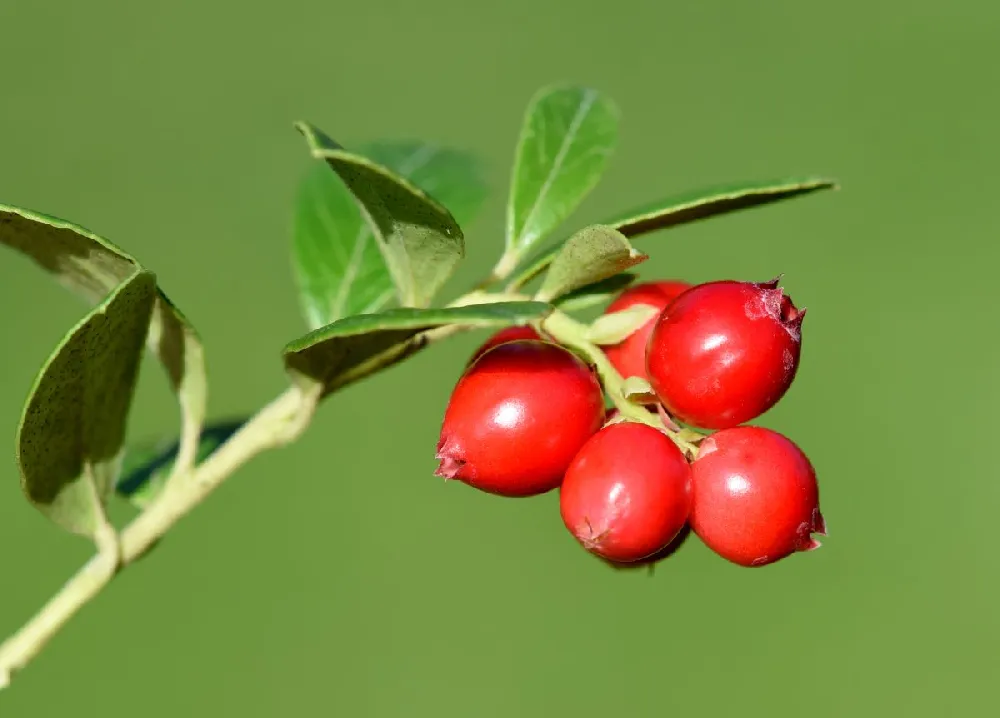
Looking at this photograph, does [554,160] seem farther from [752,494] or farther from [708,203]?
[752,494]

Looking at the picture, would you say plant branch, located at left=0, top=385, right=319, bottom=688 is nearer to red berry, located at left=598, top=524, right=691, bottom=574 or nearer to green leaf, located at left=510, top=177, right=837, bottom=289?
green leaf, located at left=510, top=177, right=837, bottom=289

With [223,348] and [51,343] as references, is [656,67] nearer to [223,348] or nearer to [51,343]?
[223,348]

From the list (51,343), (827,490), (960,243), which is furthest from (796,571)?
(51,343)

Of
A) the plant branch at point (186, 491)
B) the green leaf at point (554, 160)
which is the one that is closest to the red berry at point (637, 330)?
the green leaf at point (554, 160)

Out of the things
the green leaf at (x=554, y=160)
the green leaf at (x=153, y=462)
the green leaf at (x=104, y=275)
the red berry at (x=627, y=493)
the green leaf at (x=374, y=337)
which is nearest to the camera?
the green leaf at (x=374, y=337)

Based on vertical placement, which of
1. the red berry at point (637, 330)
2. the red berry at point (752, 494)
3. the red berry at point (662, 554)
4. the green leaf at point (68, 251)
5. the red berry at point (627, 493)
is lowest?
the red berry at point (662, 554)

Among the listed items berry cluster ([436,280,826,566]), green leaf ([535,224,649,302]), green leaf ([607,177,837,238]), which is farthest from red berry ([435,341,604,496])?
green leaf ([607,177,837,238])

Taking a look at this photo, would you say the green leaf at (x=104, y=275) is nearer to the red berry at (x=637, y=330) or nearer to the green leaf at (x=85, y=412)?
the green leaf at (x=85, y=412)
